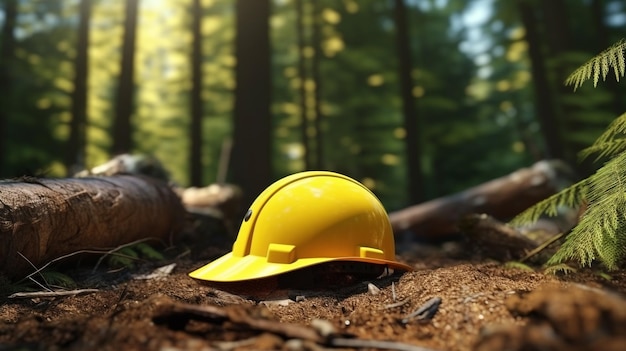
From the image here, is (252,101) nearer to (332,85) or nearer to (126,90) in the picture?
(126,90)

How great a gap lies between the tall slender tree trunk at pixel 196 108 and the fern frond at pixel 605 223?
1348cm

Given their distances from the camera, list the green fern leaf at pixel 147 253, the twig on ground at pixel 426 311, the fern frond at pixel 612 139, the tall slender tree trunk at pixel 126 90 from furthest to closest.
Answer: the tall slender tree trunk at pixel 126 90
the green fern leaf at pixel 147 253
the fern frond at pixel 612 139
the twig on ground at pixel 426 311

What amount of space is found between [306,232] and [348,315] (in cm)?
82

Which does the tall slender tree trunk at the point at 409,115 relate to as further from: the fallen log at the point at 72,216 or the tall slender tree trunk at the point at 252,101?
the fallen log at the point at 72,216

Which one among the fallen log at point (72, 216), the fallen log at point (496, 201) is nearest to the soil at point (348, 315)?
the fallen log at point (72, 216)

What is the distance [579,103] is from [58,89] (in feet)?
61.0

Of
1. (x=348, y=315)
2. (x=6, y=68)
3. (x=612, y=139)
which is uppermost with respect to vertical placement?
(x=6, y=68)

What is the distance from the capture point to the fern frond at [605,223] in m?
3.07

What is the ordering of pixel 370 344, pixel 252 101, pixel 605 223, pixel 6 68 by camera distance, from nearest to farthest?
1. pixel 370 344
2. pixel 605 223
3. pixel 252 101
4. pixel 6 68

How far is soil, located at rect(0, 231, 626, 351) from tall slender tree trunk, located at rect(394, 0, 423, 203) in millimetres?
10784

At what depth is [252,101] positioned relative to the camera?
8727 millimetres

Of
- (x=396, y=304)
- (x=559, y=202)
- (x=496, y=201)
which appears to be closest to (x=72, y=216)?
(x=396, y=304)

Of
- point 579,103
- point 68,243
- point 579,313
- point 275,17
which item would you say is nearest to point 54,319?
point 68,243

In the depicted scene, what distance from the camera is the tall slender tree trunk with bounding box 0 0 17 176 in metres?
16.7
